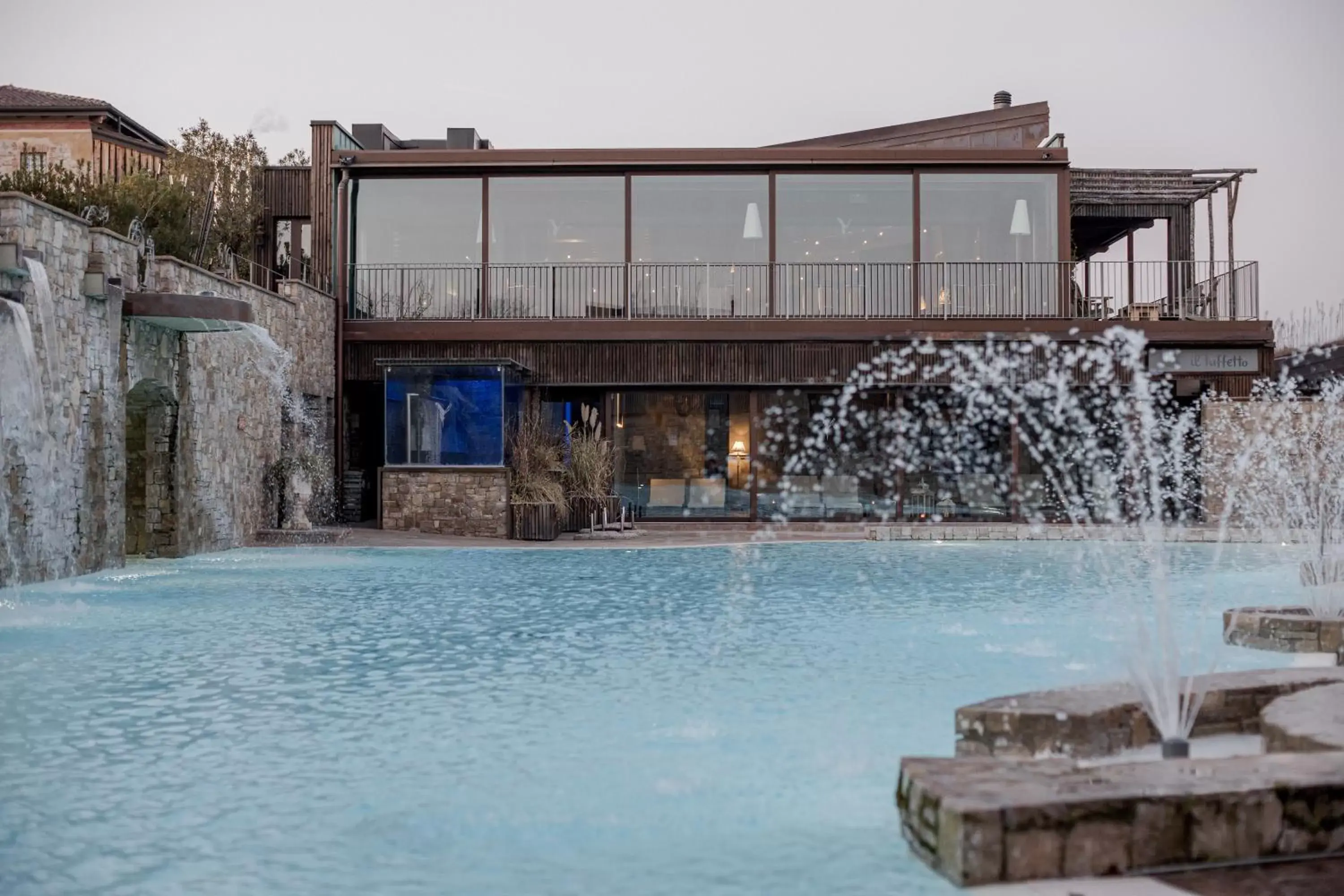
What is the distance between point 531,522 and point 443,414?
7.06 feet

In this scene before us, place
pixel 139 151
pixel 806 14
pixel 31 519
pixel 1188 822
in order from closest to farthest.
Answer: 1. pixel 1188 822
2. pixel 31 519
3. pixel 806 14
4. pixel 139 151

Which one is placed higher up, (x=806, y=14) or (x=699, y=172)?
(x=806, y=14)

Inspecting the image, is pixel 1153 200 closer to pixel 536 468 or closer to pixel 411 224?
pixel 536 468

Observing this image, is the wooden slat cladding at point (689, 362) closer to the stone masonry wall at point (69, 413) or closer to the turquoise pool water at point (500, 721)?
the stone masonry wall at point (69, 413)

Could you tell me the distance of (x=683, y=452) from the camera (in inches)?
800

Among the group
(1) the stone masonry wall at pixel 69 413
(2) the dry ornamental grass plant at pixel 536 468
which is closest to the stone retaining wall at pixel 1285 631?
(1) the stone masonry wall at pixel 69 413

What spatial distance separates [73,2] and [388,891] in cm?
2633

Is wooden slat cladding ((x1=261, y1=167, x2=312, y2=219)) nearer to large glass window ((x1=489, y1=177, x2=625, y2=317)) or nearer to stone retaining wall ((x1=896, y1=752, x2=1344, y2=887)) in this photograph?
large glass window ((x1=489, y1=177, x2=625, y2=317))

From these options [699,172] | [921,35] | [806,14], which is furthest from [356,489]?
[921,35]

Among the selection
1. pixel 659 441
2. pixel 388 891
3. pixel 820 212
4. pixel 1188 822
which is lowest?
pixel 388 891

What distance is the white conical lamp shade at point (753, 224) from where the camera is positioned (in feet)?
67.4

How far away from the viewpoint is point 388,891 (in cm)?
394

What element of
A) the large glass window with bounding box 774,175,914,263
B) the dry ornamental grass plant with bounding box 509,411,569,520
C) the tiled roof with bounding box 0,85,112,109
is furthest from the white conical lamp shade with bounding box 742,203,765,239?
the tiled roof with bounding box 0,85,112,109

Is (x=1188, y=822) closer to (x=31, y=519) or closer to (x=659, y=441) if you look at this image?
(x=31, y=519)
